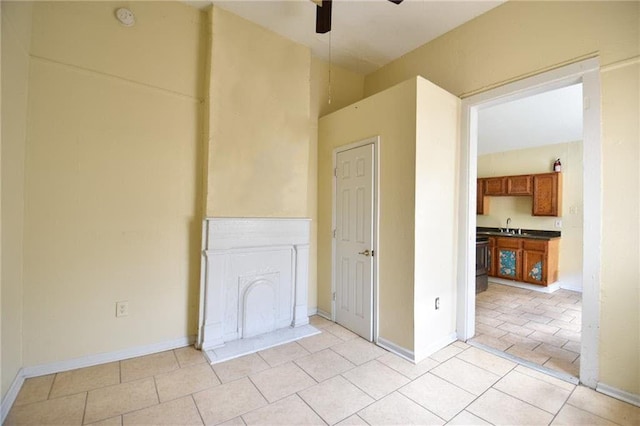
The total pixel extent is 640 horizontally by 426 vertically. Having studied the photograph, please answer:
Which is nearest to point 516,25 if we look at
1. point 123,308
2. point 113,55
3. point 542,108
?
point 542,108

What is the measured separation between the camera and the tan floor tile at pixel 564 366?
2.26 meters

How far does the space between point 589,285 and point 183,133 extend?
3.56 metres

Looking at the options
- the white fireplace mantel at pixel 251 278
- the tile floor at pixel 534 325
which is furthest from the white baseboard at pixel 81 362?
the tile floor at pixel 534 325

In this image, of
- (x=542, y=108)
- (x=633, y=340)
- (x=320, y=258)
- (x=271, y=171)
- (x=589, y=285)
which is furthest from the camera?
(x=542, y=108)

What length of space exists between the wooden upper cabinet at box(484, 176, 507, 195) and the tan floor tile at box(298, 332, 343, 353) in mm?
4799

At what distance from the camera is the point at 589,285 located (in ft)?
6.83

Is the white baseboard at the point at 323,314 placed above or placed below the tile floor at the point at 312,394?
above

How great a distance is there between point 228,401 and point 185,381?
0.45m

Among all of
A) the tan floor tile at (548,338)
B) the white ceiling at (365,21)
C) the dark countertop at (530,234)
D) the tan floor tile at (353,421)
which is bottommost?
the tan floor tile at (353,421)

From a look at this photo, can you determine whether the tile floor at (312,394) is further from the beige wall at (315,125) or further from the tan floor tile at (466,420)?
the beige wall at (315,125)

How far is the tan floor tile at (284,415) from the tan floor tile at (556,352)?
2225 mm

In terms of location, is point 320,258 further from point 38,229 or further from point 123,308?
point 38,229

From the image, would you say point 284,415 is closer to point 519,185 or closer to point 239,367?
point 239,367

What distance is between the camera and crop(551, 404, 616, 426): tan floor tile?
174 cm
